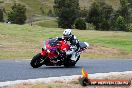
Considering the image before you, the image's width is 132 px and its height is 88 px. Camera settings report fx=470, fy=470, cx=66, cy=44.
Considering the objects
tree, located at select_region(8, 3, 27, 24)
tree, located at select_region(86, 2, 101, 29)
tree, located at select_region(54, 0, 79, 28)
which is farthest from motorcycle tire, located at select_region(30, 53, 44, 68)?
tree, located at select_region(8, 3, 27, 24)

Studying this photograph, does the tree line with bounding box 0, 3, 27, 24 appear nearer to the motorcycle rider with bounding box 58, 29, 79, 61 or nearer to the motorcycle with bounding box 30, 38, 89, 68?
the motorcycle rider with bounding box 58, 29, 79, 61

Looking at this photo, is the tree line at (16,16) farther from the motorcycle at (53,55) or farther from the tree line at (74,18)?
the motorcycle at (53,55)

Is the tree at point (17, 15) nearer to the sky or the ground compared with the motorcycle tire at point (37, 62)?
nearer to the ground

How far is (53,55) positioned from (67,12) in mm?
84577

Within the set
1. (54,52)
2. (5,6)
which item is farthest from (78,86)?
(5,6)

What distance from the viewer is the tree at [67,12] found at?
101694 mm

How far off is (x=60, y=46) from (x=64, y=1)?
86864mm

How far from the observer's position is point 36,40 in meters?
42.5

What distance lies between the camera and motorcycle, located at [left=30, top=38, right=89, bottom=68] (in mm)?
18656

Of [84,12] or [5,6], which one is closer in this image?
[84,12]

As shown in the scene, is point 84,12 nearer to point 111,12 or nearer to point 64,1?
point 111,12

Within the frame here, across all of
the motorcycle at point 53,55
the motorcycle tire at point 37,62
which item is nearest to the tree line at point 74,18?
the motorcycle at point 53,55

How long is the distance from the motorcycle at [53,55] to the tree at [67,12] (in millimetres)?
80736

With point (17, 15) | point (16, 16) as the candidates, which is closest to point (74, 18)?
point (16, 16)
